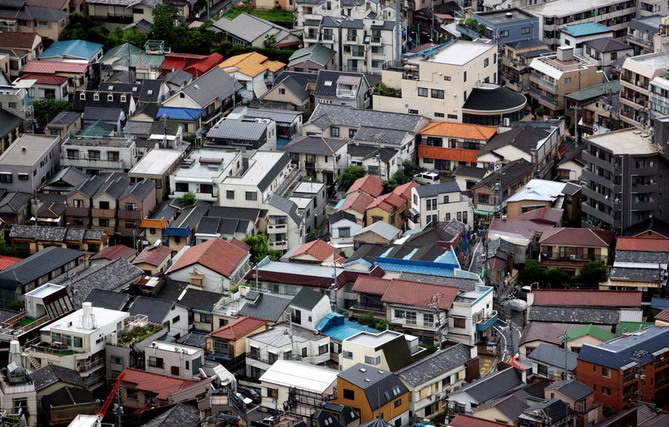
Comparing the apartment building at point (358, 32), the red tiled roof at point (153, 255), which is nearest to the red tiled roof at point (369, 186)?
the red tiled roof at point (153, 255)

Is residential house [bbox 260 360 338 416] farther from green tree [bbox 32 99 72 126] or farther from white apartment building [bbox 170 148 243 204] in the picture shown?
green tree [bbox 32 99 72 126]

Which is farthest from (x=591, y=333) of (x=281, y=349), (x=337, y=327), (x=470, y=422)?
(x=281, y=349)

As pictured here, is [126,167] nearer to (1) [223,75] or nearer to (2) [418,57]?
(1) [223,75]

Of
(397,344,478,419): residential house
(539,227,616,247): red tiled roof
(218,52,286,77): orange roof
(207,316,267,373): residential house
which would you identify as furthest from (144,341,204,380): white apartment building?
(218,52,286,77): orange roof

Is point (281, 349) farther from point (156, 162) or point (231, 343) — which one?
point (156, 162)

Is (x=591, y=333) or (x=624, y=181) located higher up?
(x=624, y=181)

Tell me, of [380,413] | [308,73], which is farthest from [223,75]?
[380,413]
